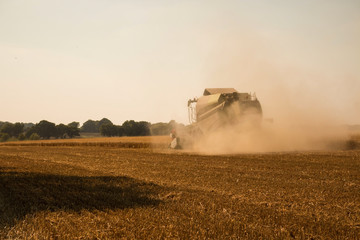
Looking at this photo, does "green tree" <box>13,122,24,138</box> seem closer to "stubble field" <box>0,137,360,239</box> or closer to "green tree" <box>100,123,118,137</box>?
"green tree" <box>100,123,118,137</box>

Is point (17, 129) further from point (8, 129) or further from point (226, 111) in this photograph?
point (226, 111)

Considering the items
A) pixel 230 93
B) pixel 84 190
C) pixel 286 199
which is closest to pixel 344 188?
pixel 286 199

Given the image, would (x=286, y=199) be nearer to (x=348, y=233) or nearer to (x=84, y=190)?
(x=348, y=233)

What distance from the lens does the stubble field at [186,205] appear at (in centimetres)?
448

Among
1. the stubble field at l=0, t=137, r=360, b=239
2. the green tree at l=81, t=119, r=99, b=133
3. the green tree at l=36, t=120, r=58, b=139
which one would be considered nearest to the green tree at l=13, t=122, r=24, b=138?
the green tree at l=36, t=120, r=58, b=139

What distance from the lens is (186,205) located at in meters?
5.89

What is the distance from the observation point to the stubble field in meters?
4.48

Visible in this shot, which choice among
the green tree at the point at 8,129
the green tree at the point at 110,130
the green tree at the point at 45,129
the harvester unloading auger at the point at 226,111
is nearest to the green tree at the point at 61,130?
the green tree at the point at 45,129

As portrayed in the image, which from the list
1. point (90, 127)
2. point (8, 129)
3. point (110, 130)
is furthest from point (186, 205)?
point (90, 127)

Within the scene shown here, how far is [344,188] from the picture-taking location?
7.52 meters

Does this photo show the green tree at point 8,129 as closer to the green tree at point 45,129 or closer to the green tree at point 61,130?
the green tree at point 45,129

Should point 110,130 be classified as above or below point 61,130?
below

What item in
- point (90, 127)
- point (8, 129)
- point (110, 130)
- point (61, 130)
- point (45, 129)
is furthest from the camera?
point (90, 127)

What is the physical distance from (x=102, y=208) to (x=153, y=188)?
215 centimetres
